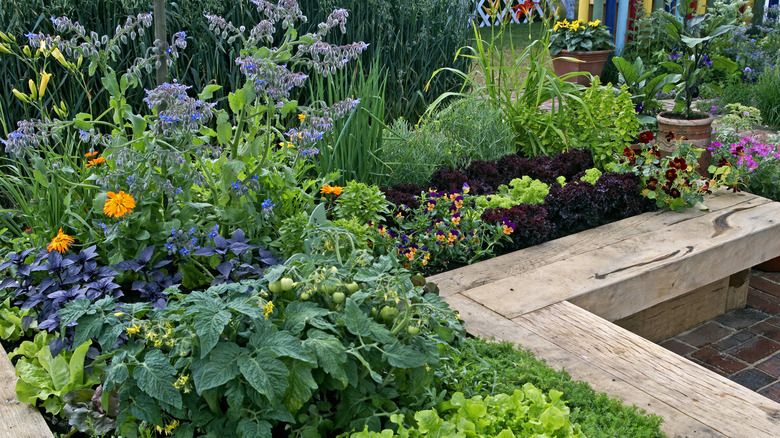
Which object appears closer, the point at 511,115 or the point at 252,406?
the point at 252,406

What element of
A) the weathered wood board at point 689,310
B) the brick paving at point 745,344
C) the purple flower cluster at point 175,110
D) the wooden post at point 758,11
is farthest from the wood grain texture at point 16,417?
the wooden post at point 758,11

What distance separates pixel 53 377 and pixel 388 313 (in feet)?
3.47

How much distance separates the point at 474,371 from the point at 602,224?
1.81m

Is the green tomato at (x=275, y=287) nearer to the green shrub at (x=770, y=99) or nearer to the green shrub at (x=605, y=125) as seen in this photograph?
the green shrub at (x=605, y=125)

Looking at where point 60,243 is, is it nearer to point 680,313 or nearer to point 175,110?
point 175,110

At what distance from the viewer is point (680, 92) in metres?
4.55

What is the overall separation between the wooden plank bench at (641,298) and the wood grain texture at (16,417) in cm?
143

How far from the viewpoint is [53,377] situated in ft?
6.89

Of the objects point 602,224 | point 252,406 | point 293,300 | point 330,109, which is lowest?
point 602,224

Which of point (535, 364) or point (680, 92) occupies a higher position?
point (680, 92)

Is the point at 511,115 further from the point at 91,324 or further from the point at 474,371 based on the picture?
the point at 91,324

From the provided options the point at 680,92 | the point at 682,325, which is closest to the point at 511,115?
the point at 680,92

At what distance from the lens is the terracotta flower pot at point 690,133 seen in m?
4.35

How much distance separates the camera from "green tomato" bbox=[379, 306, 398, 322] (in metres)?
1.84
